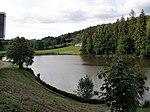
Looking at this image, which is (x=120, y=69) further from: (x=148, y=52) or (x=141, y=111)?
(x=148, y=52)

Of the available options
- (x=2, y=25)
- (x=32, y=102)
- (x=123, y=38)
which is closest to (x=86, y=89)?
(x=2, y=25)

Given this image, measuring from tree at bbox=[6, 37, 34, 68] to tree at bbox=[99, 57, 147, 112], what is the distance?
42.5 meters

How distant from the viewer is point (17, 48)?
56344 mm

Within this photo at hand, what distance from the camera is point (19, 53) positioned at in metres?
56.1

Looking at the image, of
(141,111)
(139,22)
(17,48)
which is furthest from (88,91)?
(139,22)

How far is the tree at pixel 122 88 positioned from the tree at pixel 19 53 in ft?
139

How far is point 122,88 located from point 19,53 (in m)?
43.8

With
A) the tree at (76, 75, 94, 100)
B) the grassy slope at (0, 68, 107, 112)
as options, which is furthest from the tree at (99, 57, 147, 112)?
the tree at (76, 75, 94, 100)

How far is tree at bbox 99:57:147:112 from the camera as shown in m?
14.7

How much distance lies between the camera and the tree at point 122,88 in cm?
1471

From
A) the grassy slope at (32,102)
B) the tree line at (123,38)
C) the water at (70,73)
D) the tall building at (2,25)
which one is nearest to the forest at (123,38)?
the tree line at (123,38)

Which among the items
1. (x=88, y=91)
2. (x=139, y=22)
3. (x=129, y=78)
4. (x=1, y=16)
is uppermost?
(x=139, y=22)

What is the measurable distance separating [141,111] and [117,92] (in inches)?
307

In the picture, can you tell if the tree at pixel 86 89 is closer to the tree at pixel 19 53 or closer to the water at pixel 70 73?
the water at pixel 70 73
